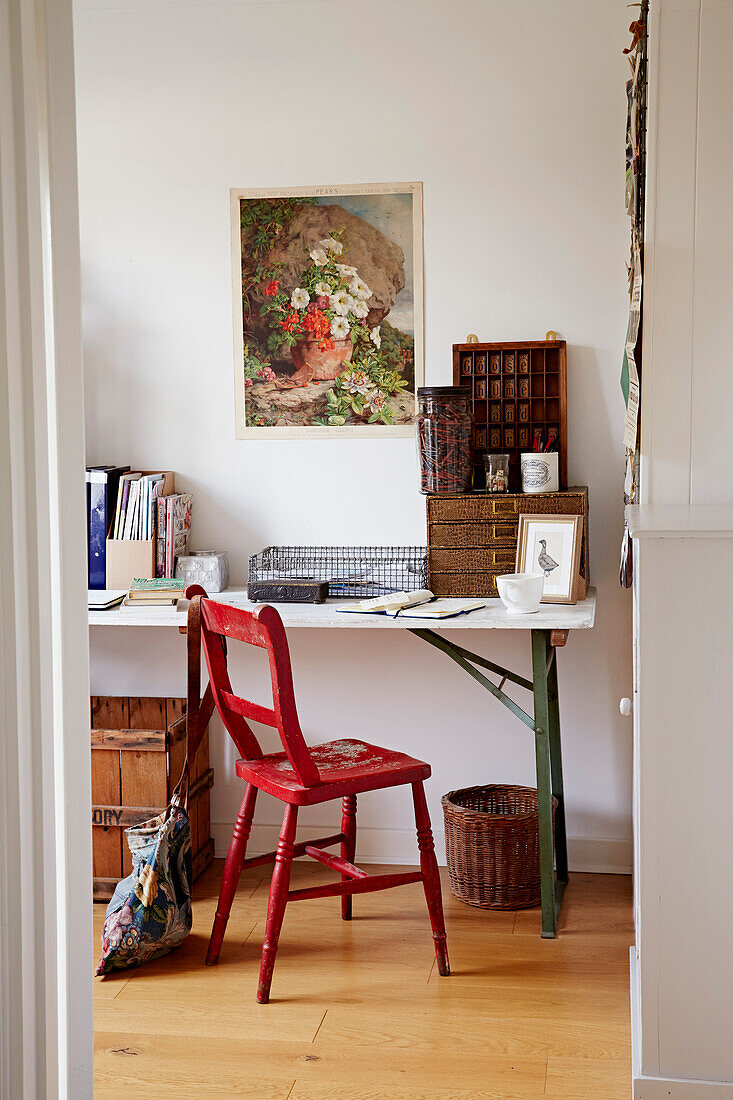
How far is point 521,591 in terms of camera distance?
266 centimetres

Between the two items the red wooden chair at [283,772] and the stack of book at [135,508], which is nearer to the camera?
the red wooden chair at [283,772]

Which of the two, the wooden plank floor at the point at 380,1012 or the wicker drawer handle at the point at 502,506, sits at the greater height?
the wicker drawer handle at the point at 502,506

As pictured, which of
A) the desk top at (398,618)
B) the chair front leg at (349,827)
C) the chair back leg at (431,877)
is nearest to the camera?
the chair back leg at (431,877)

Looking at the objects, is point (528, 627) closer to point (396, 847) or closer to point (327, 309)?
point (396, 847)

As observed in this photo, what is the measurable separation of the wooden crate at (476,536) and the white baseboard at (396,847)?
794mm

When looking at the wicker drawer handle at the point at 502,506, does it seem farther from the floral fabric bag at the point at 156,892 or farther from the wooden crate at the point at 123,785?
the wooden crate at the point at 123,785

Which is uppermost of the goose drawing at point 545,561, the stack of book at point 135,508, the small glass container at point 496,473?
the small glass container at point 496,473
